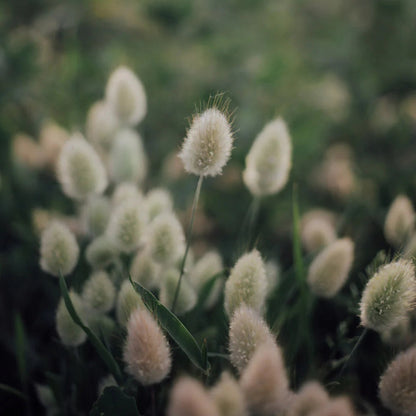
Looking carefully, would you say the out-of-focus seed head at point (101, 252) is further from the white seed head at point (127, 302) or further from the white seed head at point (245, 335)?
the white seed head at point (245, 335)

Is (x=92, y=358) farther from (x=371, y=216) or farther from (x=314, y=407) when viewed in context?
(x=371, y=216)

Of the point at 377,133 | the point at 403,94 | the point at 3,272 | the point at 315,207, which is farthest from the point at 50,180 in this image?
the point at 403,94

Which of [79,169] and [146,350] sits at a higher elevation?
[79,169]

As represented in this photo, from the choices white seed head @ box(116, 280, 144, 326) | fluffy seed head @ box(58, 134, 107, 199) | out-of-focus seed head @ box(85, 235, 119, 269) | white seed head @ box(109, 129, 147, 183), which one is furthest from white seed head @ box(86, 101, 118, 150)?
white seed head @ box(116, 280, 144, 326)

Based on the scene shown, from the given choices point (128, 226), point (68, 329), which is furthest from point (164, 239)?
point (68, 329)

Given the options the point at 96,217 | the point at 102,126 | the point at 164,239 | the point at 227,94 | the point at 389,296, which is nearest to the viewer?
the point at 389,296

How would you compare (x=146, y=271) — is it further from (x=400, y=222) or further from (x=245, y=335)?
(x=400, y=222)
